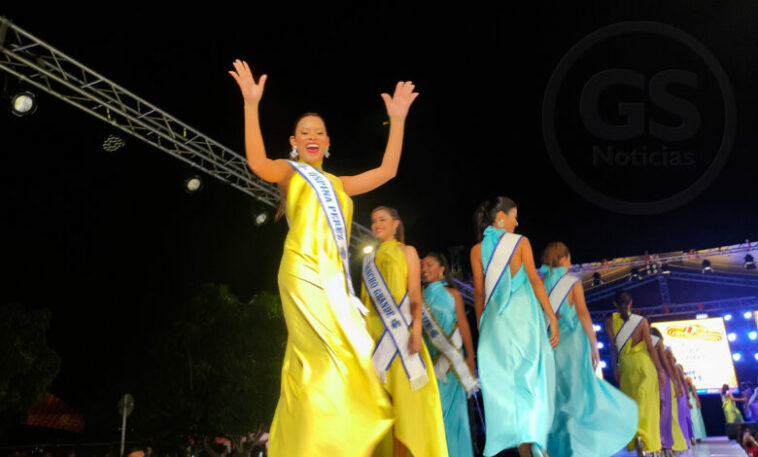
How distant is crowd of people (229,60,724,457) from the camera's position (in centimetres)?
232

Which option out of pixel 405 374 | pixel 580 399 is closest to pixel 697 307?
pixel 580 399

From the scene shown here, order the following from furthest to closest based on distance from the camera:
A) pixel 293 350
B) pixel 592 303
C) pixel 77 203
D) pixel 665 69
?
1. pixel 592 303
2. pixel 77 203
3. pixel 665 69
4. pixel 293 350

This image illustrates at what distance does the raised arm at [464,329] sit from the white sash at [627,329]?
10.1 feet

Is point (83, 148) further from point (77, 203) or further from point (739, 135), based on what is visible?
point (739, 135)

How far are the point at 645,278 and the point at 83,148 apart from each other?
14563 mm

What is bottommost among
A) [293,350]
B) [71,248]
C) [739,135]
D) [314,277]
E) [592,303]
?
[293,350]

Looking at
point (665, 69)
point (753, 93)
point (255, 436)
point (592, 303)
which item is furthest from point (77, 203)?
point (592, 303)

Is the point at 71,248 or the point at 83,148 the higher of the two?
the point at 83,148

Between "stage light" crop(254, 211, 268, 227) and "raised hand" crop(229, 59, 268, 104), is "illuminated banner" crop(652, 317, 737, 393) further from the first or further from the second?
"raised hand" crop(229, 59, 268, 104)

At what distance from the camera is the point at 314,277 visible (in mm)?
2449

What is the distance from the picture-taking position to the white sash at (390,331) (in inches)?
125

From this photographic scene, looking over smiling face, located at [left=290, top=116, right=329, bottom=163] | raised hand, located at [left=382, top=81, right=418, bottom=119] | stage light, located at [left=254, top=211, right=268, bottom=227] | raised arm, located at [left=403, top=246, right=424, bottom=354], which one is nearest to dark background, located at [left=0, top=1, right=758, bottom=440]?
stage light, located at [left=254, top=211, right=268, bottom=227]

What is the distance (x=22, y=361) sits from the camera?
1195 centimetres

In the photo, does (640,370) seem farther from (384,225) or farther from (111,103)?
(111,103)
